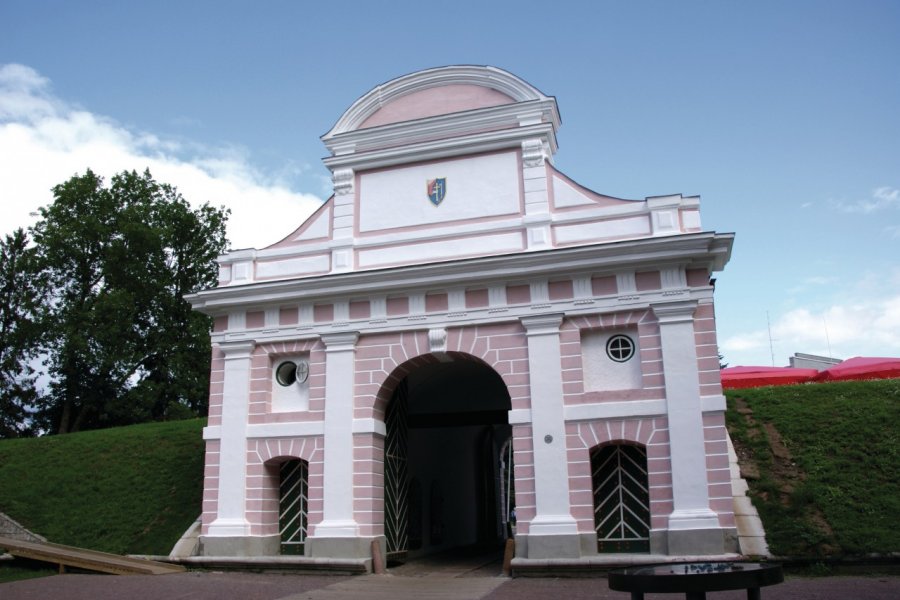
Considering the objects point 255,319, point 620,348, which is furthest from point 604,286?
point 255,319

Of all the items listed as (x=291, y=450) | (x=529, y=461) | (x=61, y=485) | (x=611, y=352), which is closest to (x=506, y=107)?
(x=611, y=352)

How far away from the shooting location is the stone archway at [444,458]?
15.8m

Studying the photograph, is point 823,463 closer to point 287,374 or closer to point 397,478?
point 397,478

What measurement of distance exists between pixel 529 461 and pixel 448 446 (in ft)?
23.2

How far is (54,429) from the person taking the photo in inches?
1241

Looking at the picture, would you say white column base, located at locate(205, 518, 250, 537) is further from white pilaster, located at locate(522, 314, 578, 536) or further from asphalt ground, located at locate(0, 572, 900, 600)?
white pilaster, located at locate(522, 314, 578, 536)

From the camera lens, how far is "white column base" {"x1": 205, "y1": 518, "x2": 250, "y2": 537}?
1480cm

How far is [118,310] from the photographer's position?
2816 centimetres

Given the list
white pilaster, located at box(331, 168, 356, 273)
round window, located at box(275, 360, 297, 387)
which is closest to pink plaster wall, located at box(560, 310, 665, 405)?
white pilaster, located at box(331, 168, 356, 273)

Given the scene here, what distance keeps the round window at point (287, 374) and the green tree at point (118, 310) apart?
1462 cm

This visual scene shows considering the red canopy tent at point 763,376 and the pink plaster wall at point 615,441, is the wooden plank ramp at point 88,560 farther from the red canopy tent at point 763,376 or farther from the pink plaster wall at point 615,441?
the red canopy tent at point 763,376

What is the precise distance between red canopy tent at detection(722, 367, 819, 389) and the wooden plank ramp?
1438cm

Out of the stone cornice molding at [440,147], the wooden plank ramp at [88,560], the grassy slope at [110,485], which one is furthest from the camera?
the grassy slope at [110,485]

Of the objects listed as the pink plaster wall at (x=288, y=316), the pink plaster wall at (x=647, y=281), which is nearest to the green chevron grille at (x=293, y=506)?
the pink plaster wall at (x=288, y=316)
